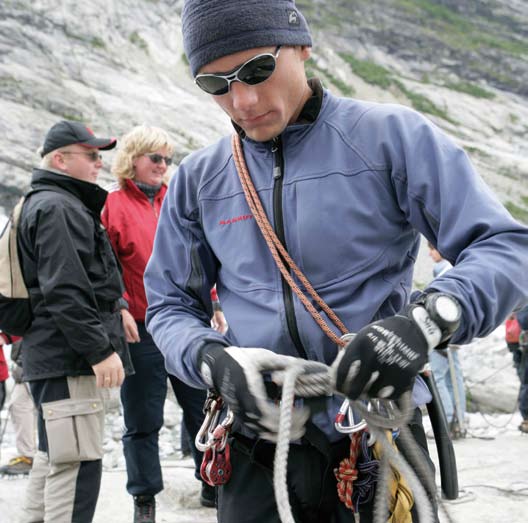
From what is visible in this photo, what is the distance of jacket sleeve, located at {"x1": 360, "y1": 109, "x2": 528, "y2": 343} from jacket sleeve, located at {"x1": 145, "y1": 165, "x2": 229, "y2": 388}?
65cm

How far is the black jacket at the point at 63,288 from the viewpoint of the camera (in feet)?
11.3

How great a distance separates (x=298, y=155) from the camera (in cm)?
193

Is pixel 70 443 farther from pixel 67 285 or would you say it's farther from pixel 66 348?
pixel 67 285

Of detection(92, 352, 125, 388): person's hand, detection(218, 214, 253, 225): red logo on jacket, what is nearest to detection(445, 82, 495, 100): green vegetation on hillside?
detection(92, 352, 125, 388): person's hand

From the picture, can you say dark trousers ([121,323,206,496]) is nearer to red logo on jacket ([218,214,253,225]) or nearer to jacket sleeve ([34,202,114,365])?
jacket sleeve ([34,202,114,365])

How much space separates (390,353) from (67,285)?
2410 mm

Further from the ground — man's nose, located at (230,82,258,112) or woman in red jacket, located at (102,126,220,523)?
man's nose, located at (230,82,258,112)

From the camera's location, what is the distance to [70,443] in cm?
345

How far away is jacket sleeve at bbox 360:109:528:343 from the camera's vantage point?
1.57 metres

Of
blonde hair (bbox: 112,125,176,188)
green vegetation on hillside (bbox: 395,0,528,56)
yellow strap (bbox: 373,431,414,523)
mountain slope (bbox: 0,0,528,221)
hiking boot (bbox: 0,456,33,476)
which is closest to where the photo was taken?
yellow strap (bbox: 373,431,414,523)

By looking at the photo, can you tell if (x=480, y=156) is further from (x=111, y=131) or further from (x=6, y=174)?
(x=6, y=174)

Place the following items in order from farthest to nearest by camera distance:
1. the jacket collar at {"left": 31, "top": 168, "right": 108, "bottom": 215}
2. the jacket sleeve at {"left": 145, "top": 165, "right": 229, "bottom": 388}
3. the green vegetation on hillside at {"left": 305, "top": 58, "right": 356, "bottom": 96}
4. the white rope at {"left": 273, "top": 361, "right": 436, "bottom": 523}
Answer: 1. the green vegetation on hillside at {"left": 305, "top": 58, "right": 356, "bottom": 96}
2. the jacket collar at {"left": 31, "top": 168, "right": 108, "bottom": 215}
3. the jacket sleeve at {"left": 145, "top": 165, "right": 229, "bottom": 388}
4. the white rope at {"left": 273, "top": 361, "right": 436, "bottom": 523}

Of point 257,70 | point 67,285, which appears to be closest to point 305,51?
point 257,70

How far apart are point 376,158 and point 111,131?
27441 mm
